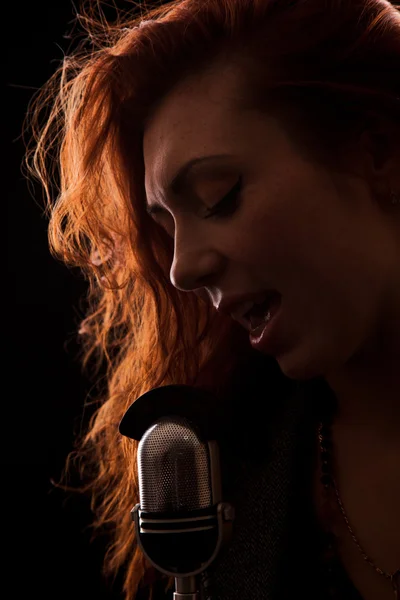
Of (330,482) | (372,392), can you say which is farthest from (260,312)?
(330,482)

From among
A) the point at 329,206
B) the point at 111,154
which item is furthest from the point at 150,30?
the point at 329,206

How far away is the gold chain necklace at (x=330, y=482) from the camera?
3.63ft

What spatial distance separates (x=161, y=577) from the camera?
143cm

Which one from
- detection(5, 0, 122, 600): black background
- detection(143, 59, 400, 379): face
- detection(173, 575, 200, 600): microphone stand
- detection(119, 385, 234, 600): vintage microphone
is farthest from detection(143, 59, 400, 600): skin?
detection(5, 0, 122, 600): black background

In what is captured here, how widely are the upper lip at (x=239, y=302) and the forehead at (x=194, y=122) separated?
0.18m

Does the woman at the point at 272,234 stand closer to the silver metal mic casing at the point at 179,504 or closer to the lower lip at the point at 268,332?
the lower lip at the point at 268,332

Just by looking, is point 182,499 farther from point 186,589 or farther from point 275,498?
point 275,498

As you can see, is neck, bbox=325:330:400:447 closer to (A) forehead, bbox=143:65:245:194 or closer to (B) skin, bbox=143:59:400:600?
(B) skin, bbox=143:59:400:600

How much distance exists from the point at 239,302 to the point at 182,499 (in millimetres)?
283

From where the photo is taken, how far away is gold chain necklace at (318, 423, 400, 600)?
1.11m

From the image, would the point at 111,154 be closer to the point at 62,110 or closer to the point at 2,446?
the point at 62,110

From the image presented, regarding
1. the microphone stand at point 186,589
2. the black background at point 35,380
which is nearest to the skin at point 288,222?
the microphone stand at point 186,589

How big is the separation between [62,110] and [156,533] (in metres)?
0.76

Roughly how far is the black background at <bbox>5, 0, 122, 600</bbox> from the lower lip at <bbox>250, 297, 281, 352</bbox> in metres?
0.97
